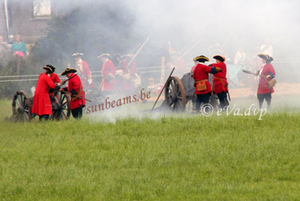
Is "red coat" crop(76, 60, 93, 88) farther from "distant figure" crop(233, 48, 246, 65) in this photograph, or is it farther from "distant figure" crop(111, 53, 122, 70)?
"distant figure" crop(233, 48, 246, 65)

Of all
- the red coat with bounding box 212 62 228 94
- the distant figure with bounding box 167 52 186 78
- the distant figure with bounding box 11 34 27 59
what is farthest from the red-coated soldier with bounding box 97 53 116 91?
the red coat with bounding box 212 62 228 94

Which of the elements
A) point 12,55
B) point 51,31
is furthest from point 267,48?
point 12,55

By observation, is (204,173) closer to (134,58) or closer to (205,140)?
(205,140)

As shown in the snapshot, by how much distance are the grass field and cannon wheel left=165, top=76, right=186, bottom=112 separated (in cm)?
111

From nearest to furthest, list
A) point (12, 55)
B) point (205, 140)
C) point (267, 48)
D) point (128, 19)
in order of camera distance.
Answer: point (205, 140)
point (128, 19)
point (267, 48)
point (12, 55)

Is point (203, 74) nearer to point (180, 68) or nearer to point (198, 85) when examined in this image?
point (198, 85)

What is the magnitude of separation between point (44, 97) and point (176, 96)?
2821 millimetres

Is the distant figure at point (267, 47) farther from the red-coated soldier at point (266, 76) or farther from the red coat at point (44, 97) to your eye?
the red coat at point (44, 97)

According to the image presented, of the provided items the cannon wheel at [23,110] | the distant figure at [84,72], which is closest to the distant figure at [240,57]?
the distant figure at [84,72]

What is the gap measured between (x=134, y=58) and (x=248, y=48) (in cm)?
401

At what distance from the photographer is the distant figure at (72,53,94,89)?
1770cm

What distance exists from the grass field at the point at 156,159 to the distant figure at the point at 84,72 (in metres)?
6.41

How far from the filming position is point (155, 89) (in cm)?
1905

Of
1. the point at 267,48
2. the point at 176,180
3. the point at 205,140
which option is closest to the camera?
the point at 176,180
